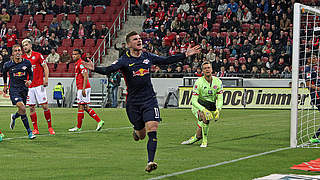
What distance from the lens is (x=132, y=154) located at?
1055cm

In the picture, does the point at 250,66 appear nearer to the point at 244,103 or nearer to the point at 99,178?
the point at 244,103

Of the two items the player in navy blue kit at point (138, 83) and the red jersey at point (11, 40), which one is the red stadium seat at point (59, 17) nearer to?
the red jersey at point (11, 40)

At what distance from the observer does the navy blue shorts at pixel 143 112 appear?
8.54 metres

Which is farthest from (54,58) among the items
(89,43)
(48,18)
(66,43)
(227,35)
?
(227,35)

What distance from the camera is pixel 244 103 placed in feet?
94.6

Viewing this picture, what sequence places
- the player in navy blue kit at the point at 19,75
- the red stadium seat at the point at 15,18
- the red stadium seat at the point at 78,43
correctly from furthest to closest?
the red stadium seat at the point at 15,18 → the red stadium seat at the point at 78,43 → the player in navy blue kit at the point at 19,75

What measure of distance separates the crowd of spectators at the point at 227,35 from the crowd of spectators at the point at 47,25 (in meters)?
4.33

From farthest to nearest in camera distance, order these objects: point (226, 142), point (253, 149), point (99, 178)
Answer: point (226, 142) → point (253, 149) → point (99, 178)

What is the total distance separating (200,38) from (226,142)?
66.6 feet

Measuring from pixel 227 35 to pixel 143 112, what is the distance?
24261 millimetres

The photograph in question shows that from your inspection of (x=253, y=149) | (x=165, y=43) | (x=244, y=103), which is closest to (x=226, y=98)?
(x=244, y=103)

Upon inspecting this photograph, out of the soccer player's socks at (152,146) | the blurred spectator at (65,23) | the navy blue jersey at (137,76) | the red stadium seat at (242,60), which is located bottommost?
the soccer player's socks at (152,146)

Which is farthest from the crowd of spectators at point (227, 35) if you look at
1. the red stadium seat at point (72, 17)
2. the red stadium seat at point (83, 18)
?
the red stadium seat at point (72, 17)

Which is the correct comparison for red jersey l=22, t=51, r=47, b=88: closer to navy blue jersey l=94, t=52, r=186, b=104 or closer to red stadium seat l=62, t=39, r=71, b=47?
navy blue jersey l=94, t=52, r=186, b=104
